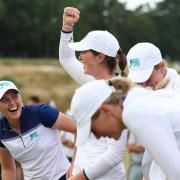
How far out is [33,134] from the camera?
5.48m

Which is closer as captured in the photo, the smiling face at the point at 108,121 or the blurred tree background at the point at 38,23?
the smiling face at the point at 108,121

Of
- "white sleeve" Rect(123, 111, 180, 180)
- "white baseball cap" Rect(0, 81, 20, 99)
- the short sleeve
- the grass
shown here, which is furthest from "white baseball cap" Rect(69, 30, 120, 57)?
the grass

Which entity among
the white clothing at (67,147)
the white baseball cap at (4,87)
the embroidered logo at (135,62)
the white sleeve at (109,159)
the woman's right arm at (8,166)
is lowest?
the white clothing at (67,147)

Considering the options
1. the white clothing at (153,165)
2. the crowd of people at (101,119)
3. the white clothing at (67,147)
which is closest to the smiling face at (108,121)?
the crowd of people at (101,119)

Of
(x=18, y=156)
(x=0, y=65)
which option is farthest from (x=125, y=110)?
(x=0, y=65)

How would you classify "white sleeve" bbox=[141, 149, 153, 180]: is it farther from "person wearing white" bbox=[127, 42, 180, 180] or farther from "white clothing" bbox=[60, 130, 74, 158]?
"white clothing" bbox=[60, 130, 74, 158]

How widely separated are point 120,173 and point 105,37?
3.31ft

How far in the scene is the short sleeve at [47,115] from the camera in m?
5.43

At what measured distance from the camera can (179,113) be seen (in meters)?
3.49

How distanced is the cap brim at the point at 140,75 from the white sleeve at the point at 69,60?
68 centimetres

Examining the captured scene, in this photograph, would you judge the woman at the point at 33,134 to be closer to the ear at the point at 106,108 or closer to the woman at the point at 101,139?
the woman at the point at 101,139

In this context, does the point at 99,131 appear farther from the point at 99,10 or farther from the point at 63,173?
the point at 99,10

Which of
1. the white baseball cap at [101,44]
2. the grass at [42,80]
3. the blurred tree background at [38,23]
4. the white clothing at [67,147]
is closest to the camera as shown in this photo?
the white baseball cap at [101,44]

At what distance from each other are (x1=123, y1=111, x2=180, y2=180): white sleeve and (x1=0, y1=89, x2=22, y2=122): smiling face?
2327 mm
